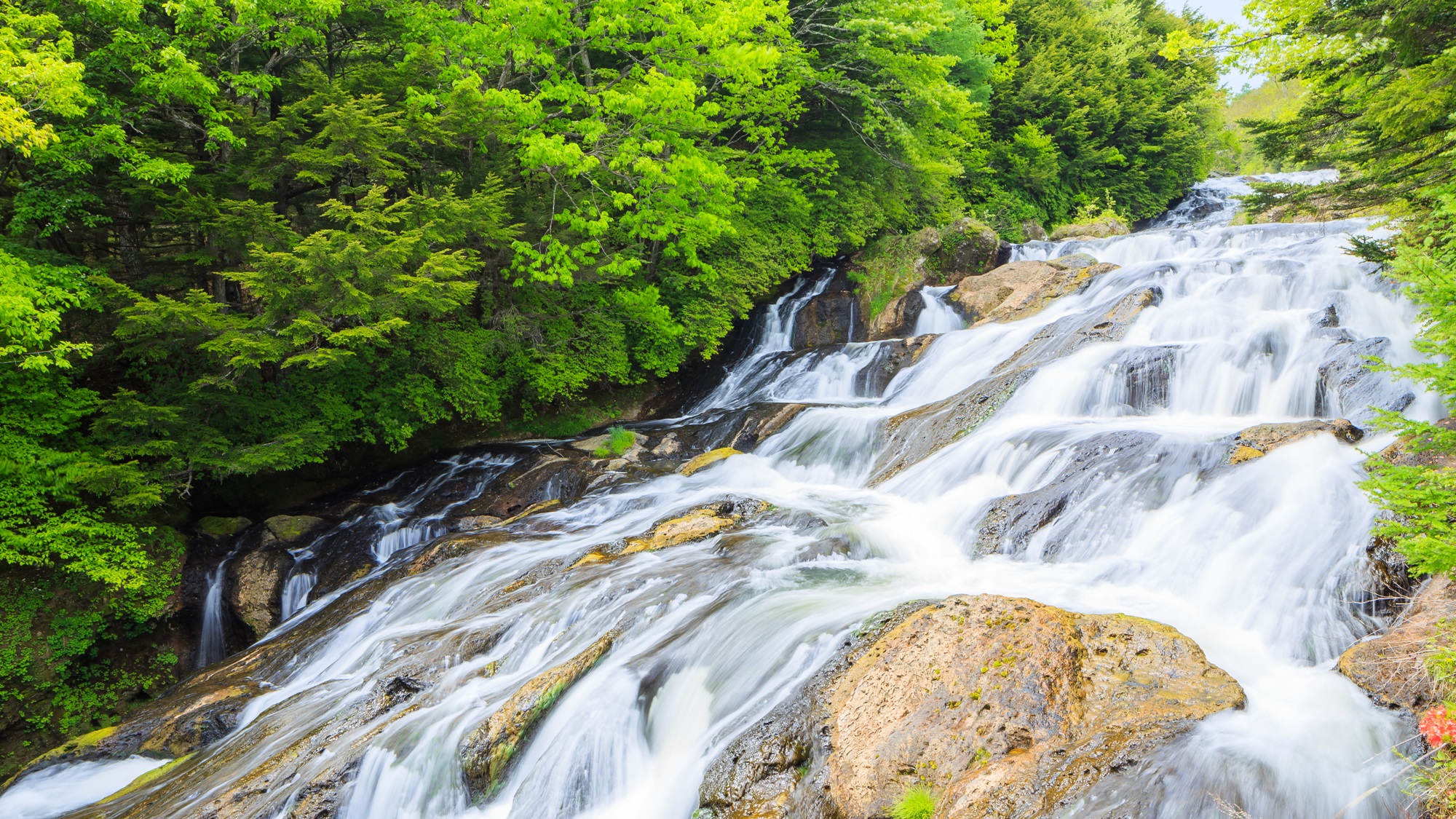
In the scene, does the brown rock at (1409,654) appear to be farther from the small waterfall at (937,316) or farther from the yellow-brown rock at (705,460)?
the small waterfall at (937,316)

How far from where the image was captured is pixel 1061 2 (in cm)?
2597

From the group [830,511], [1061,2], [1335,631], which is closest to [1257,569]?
[1335,631]

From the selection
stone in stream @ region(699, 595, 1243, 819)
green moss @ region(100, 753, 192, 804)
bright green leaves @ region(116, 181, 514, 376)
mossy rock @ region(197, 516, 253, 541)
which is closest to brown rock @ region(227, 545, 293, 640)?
mossy rock @ region(197, 516, 253, 541)

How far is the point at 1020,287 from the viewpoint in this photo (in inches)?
573

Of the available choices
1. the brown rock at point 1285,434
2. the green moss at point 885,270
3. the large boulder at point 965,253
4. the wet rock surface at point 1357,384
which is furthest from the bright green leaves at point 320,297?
the large boulder at point 965,253

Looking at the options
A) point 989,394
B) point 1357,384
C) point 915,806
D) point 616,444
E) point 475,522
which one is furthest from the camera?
point 616,444

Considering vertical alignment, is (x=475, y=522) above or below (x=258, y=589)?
above

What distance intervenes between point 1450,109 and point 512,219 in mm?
10983

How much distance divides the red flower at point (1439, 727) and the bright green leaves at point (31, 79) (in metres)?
9.83

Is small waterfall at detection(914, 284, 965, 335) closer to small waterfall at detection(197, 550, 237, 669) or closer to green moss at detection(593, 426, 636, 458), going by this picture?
green moss at detection(593, 426, 636, 458)

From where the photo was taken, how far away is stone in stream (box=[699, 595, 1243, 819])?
3.27 m

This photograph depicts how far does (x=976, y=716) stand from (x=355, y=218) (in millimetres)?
8217

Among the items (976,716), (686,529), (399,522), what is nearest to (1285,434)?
(976,716)

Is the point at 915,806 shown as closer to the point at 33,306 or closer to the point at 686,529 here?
the point at 686,529
